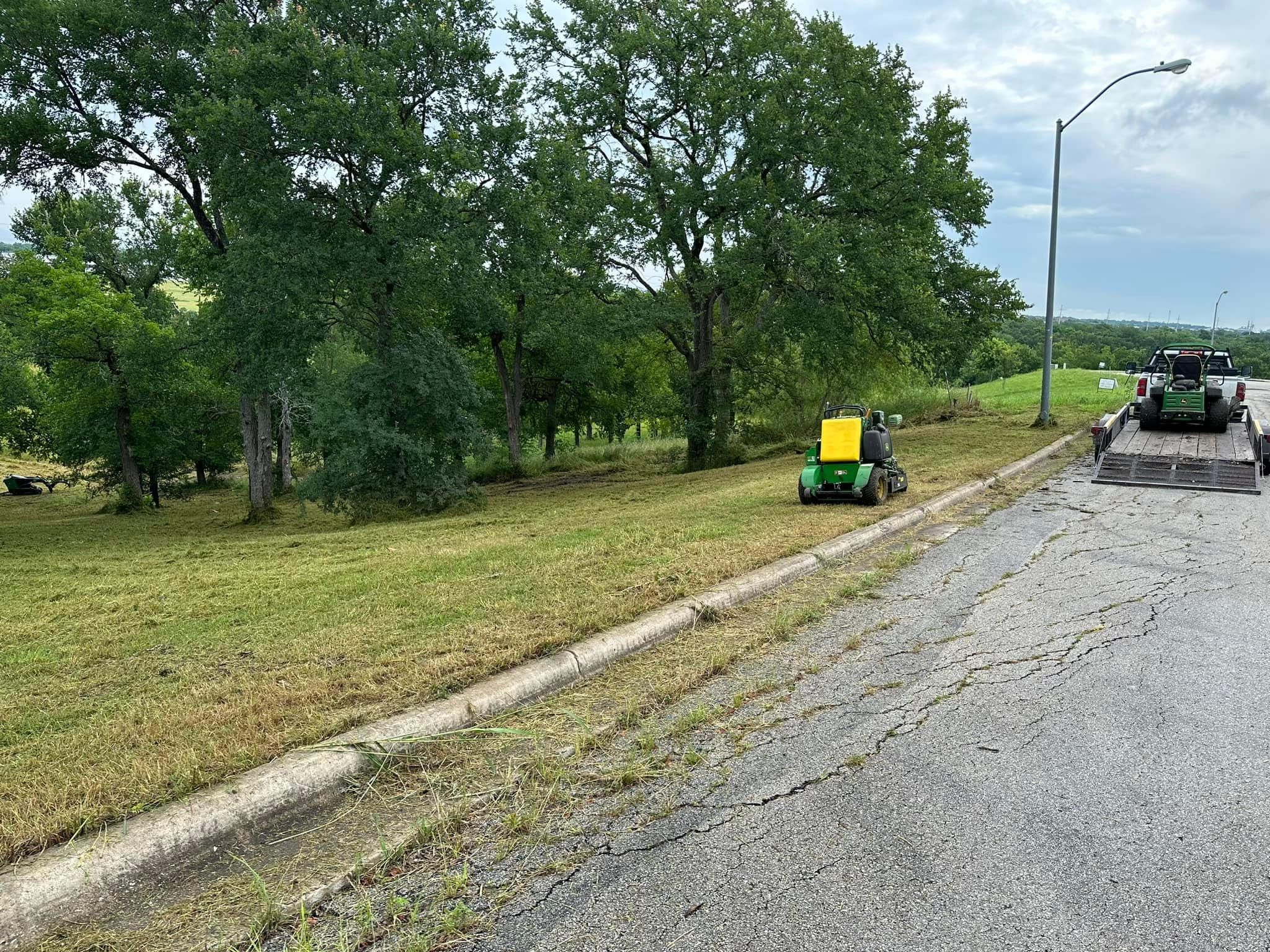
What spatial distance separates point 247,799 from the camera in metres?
3.01

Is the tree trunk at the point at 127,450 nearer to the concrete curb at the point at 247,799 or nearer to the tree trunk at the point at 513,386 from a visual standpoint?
the tree trunk at the point at 513,386

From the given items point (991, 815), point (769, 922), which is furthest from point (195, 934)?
point (991, 815)

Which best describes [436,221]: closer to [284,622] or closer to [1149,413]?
[284,622]

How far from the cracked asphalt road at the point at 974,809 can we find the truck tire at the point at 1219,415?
36.2ft

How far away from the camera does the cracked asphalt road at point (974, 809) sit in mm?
2412

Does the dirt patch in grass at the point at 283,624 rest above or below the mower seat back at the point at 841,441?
below

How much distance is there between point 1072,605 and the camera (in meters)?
5.81

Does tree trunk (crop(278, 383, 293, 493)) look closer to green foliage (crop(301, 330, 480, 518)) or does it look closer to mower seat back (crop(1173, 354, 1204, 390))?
green foliage (crop(301, 330, 480, 518))

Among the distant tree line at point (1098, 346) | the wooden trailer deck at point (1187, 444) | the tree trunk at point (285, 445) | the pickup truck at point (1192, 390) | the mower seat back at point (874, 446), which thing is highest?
the distant tree line at point (1098, 346)

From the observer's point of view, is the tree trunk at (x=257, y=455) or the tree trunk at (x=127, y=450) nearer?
the tree trunk at (x=257, y=455)

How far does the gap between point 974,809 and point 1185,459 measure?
38.5 ft

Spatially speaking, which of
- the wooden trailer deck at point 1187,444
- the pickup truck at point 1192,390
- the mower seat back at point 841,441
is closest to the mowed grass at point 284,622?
the mower seat back at point 841,441

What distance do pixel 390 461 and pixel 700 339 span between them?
11.5m

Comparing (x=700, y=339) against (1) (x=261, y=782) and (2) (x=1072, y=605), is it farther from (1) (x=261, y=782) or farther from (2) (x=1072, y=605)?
(1) (x=261, y=782)
